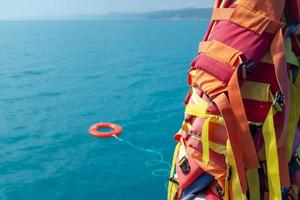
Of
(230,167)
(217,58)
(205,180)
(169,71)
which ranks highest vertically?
(217,58)

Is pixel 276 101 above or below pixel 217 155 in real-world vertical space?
above

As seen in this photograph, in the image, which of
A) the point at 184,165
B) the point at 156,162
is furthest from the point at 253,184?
the point at 156,162

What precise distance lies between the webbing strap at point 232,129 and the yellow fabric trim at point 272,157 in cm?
10

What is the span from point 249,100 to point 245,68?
0.14m

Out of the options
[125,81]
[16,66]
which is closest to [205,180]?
[125,81]

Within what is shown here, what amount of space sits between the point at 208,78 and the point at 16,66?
1372 centimetres

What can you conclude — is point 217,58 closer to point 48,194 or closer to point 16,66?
point 48,194

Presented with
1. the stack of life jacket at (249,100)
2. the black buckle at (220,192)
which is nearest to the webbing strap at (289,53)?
the stack of life jacket at (249,100)

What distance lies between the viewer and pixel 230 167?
1449mm

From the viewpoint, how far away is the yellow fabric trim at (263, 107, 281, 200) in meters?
1.41

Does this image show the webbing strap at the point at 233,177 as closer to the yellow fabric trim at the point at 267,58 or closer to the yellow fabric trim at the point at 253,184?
the yellow fabric trim at the point at 253,184

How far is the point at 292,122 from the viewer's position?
1.54 metres

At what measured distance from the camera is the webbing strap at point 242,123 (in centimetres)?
137

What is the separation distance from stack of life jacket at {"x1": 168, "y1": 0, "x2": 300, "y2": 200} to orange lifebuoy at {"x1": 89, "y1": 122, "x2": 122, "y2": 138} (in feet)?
17.1
